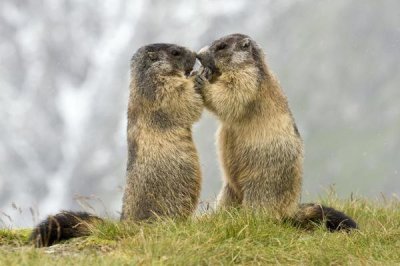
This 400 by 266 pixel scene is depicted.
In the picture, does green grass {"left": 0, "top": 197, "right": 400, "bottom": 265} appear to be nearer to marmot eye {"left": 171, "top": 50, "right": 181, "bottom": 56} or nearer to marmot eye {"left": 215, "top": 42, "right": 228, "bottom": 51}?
marmot eye {"left": 171, "top": 50, "right": 181, "bottom": 56}

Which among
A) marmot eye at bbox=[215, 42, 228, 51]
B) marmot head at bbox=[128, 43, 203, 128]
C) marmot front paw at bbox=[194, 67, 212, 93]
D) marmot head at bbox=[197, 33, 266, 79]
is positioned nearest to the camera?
marmot head at bbox=[128, 43, 203, 128]

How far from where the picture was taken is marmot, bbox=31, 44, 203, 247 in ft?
31.0

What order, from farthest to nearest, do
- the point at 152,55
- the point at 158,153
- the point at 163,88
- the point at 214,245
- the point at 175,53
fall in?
the point at 175,53 → the point at 152,55 → the point at 163,88 → the point at 158,153 → the point at 214,245

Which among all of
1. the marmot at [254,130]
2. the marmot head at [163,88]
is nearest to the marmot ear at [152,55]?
the marmot head at [163,88]

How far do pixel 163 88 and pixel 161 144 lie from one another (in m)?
0.80

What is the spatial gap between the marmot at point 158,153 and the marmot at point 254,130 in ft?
1.96

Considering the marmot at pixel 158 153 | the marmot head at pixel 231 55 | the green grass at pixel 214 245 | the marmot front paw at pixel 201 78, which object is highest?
the marmot head at pixel 231 55

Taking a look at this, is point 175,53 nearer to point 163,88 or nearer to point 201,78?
point 201,78

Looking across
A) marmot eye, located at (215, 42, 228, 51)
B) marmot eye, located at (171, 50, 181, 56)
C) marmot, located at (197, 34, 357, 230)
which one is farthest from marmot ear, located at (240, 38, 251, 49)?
marmot eye, located at (171, 50, 181, 56)

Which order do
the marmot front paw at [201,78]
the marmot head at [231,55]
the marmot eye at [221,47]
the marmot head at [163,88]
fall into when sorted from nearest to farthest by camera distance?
the marmot head at [163,88], the marmot front paw at [201,78], the marmot head at [231,55], the marmot eye at [221,47]

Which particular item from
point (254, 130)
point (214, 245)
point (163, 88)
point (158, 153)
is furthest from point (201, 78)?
point (214, 245)

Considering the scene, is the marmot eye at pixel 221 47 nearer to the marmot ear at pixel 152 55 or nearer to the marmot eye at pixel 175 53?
the marmot eye at pixel 175 53

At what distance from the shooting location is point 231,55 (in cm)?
1035

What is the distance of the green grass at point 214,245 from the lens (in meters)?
7.64
